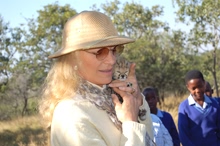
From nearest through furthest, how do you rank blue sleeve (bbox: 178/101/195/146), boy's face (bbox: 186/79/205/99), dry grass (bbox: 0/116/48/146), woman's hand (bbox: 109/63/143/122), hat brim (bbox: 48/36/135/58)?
hat brim (bbox: 48/36/135/58), woman's hand (bbox: 109/63/143/122), blue sleeve (bbox: 178/101/195/146), boy's face (bbox: 186/79/205/99), dry grass (bbox: 0/116/48/146)

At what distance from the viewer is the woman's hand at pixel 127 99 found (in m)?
2.15

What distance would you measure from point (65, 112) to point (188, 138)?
2.98 m

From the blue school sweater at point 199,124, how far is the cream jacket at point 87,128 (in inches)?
107

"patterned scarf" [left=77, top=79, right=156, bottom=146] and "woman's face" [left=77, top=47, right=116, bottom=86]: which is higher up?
"woman's face" [left=77, top=47, right=116, bottom=86]

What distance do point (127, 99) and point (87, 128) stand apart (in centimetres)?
36

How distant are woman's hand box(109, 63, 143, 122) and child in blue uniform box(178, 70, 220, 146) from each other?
96.0 inches

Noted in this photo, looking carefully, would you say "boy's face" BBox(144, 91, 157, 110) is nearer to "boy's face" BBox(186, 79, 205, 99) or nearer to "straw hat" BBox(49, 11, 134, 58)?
"boy's face" BBox(186, 79, 205, 99)

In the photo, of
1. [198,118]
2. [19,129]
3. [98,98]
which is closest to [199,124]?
[198,118]

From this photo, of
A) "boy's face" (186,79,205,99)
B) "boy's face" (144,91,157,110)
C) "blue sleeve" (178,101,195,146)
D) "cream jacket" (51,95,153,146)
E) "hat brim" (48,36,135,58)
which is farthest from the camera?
"boy's face" (144,91,157,110)

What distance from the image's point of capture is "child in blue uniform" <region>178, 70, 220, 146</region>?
4656 mm

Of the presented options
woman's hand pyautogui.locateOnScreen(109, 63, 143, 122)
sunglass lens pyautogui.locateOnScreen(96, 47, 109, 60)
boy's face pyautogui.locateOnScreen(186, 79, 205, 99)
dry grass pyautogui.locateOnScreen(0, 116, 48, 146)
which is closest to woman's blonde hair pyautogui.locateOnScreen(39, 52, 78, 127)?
sunglass lens pyautogui.locateOnScreen(96, 47, 109, 60)

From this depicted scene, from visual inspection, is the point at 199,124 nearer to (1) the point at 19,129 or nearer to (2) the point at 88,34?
(2) the point at 88,34

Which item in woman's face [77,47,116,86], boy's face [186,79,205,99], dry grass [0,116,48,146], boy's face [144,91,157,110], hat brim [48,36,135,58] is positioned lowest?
dry grass [0,116,48,146]

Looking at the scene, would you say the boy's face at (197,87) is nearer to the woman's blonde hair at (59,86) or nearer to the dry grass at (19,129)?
the woman's blonde hair at (59,86)
